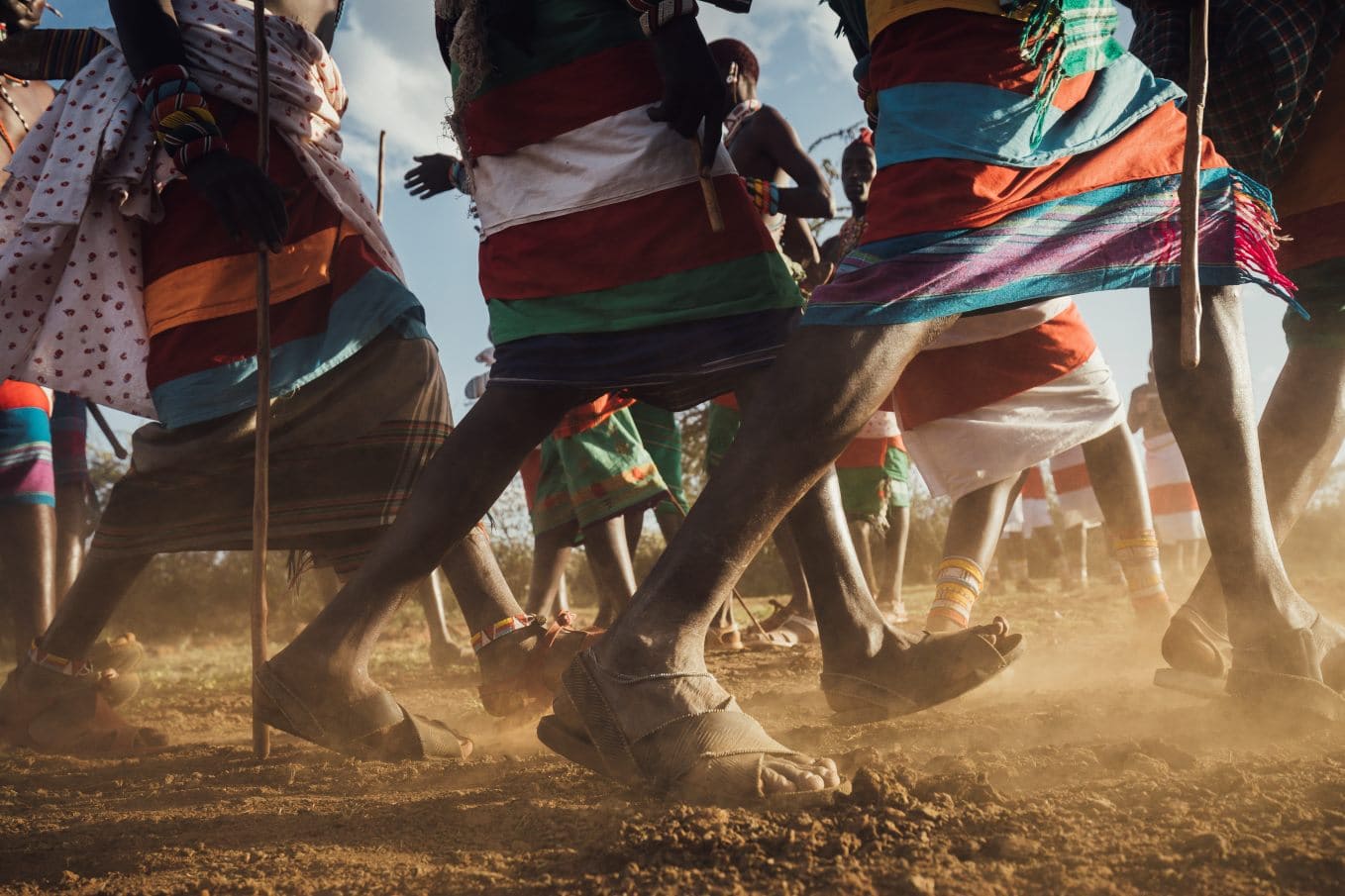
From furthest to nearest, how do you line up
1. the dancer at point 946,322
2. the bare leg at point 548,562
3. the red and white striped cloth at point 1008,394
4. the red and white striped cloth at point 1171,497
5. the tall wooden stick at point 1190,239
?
the red and white striped cloth at point 1171,497, the bare leg at point 548,562, the red and white striped cloth at point 1008,394, the tall wooden stick at point 1190,239, the dancer at point 946,322

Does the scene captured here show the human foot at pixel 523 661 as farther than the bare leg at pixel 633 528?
No

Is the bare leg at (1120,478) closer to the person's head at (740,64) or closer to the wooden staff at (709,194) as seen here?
the wooden staff at (709,194)

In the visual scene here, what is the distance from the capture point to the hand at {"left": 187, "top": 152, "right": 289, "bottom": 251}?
2426 millimetres

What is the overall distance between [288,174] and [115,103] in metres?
0.47

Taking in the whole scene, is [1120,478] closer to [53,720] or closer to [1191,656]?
[1191,656]

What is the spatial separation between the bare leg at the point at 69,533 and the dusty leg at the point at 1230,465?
4.11 meters

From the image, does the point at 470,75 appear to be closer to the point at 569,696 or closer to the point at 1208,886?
the point at 569,696

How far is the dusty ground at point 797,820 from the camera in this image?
1.25 meters

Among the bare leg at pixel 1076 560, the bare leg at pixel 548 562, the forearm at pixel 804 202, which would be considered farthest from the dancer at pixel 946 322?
the bare leg at pixel 1076 560

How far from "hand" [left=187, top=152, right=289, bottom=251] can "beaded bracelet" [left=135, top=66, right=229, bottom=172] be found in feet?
0.12

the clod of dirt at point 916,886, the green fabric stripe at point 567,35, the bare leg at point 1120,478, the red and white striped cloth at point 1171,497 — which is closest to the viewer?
the clod of dirt at point 916,886

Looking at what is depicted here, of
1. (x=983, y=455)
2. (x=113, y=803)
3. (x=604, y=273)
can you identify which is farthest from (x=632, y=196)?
(x=113, y=803)

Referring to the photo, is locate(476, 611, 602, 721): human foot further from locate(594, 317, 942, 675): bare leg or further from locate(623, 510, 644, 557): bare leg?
locate(623, 510, 644, 557): bare leg

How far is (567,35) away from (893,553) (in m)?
3.86
